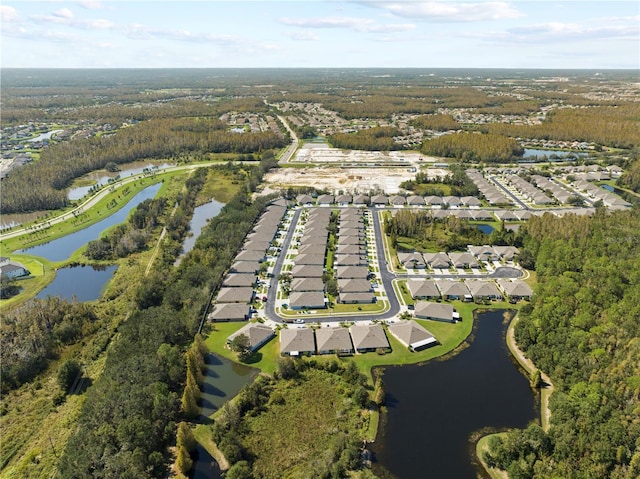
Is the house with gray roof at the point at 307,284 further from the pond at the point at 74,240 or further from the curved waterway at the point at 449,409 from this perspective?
the pond at the point at 74,240

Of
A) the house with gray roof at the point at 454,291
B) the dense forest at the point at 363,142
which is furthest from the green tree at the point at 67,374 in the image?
the dense forest at the point at 363,142

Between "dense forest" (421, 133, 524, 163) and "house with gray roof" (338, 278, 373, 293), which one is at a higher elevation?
"dense forest" (421, 133, 524, 163)

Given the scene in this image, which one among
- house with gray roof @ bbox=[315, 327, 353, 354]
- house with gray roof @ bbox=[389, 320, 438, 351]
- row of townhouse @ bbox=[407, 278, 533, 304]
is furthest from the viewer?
row of townhouse @ bbox=[407, 278, 533, 304]

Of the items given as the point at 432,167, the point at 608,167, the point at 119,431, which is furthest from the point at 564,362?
the point at 608,167

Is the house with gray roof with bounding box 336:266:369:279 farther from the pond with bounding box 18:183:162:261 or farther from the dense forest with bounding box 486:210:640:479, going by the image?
the pond with bounding box 18:183:162:261

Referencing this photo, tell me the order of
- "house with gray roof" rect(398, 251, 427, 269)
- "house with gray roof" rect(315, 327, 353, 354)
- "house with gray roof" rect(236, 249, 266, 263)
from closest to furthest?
"house with gray roof" rect(315, 327, 353, 354), "house with gray roof" rect(398, 251, 427, 269), "house with gray roof" rect(236, 249, 266, 263)

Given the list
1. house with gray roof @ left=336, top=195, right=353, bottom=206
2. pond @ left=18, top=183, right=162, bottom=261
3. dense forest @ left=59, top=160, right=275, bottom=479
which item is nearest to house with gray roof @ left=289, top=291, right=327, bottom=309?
dense forest @ left=59, top=160, right=275, bottom=479

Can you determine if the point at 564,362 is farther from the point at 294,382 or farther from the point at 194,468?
the point at 194,468

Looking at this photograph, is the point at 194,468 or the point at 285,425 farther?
the point at 285,425
